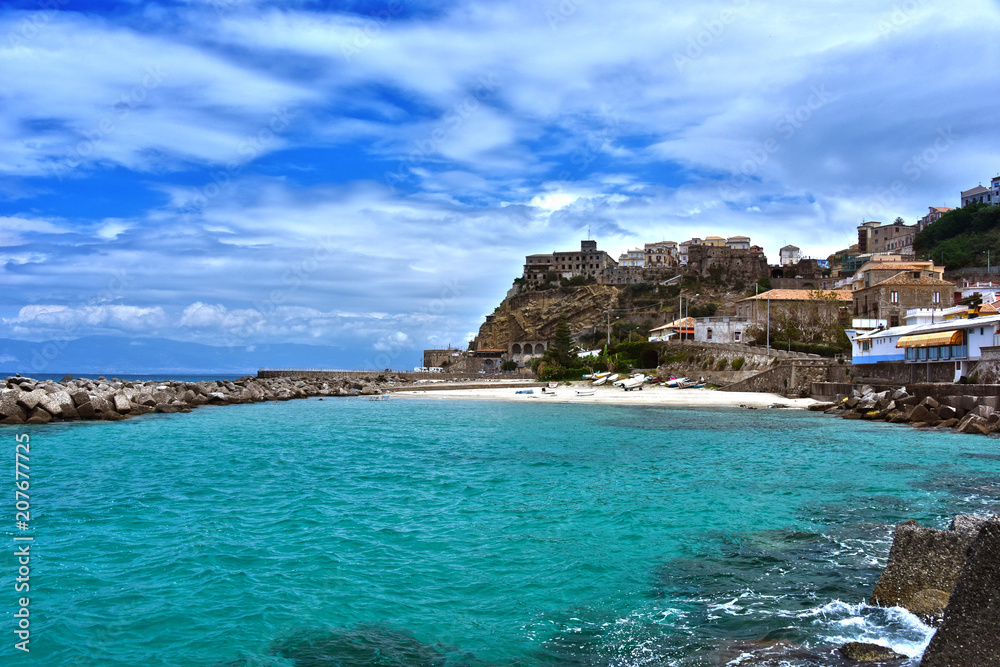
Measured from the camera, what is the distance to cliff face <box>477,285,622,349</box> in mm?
101938

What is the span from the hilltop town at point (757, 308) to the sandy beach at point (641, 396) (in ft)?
16.5

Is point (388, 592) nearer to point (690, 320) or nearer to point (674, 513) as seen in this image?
point (674, 513)

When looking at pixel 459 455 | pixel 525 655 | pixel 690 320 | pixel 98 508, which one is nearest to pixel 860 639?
pixel 525 655

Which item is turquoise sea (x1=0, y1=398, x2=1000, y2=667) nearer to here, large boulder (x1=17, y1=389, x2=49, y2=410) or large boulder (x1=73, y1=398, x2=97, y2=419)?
large boulder (x1=17, y1=389, x2=49, y2=410)

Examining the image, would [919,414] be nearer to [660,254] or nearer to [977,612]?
[977,612]

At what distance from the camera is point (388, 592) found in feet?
27.0

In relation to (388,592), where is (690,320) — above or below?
above

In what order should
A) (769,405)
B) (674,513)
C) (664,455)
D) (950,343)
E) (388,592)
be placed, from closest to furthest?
(388,592) < (674,513) < (664,455) < (950,343) < (769,405)

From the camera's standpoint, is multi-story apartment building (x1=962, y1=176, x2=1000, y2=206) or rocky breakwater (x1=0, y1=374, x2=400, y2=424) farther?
multi-story apartment building (x1=962, y1=176, x2=1000, y2=206)

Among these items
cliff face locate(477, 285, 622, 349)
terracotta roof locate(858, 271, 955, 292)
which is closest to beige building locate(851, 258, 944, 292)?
terracotta roof locate(858, 271, 955, 292)

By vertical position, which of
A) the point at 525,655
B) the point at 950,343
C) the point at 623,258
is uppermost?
the point at 623,258

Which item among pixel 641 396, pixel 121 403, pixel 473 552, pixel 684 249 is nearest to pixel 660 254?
pixel 684 249

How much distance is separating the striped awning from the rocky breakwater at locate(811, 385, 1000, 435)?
3939 mm

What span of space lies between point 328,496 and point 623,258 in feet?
389
